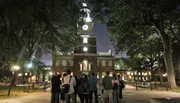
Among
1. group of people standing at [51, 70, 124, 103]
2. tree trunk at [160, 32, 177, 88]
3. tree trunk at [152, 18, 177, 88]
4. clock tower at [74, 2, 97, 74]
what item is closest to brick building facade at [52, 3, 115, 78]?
clock tower at [74, 2, 97, 74]

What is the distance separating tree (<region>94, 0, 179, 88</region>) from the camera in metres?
19.1

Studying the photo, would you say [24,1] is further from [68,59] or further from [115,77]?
[68,59]

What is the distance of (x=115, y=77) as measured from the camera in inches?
394

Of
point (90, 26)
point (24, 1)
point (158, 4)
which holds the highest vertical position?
point (90, 26)

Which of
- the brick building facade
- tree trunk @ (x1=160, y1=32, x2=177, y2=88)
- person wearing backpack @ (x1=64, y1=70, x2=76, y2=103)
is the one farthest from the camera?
the brick building facade

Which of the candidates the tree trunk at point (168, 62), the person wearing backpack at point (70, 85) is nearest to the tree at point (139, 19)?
the tree trunk at point (168, 62)

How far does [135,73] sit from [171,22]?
3736 centimetres

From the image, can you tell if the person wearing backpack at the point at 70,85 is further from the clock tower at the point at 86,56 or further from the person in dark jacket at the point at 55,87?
the clock tower at the point at 86,56

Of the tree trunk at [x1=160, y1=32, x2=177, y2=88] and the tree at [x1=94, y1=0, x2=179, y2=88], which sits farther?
the tree trunk at [x1=160, y1=32, x2=177, y2=88]

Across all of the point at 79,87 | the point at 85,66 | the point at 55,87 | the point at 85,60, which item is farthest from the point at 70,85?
the point at 85,60

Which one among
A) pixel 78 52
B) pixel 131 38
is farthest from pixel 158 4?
pixel 78 52

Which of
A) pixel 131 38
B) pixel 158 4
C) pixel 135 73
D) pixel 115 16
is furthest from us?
pixel 135 73

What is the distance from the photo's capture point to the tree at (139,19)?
19.1 m

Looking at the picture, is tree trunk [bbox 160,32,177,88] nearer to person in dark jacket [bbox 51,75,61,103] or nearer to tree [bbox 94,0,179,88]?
tree [bbox 94,0,179,88]
